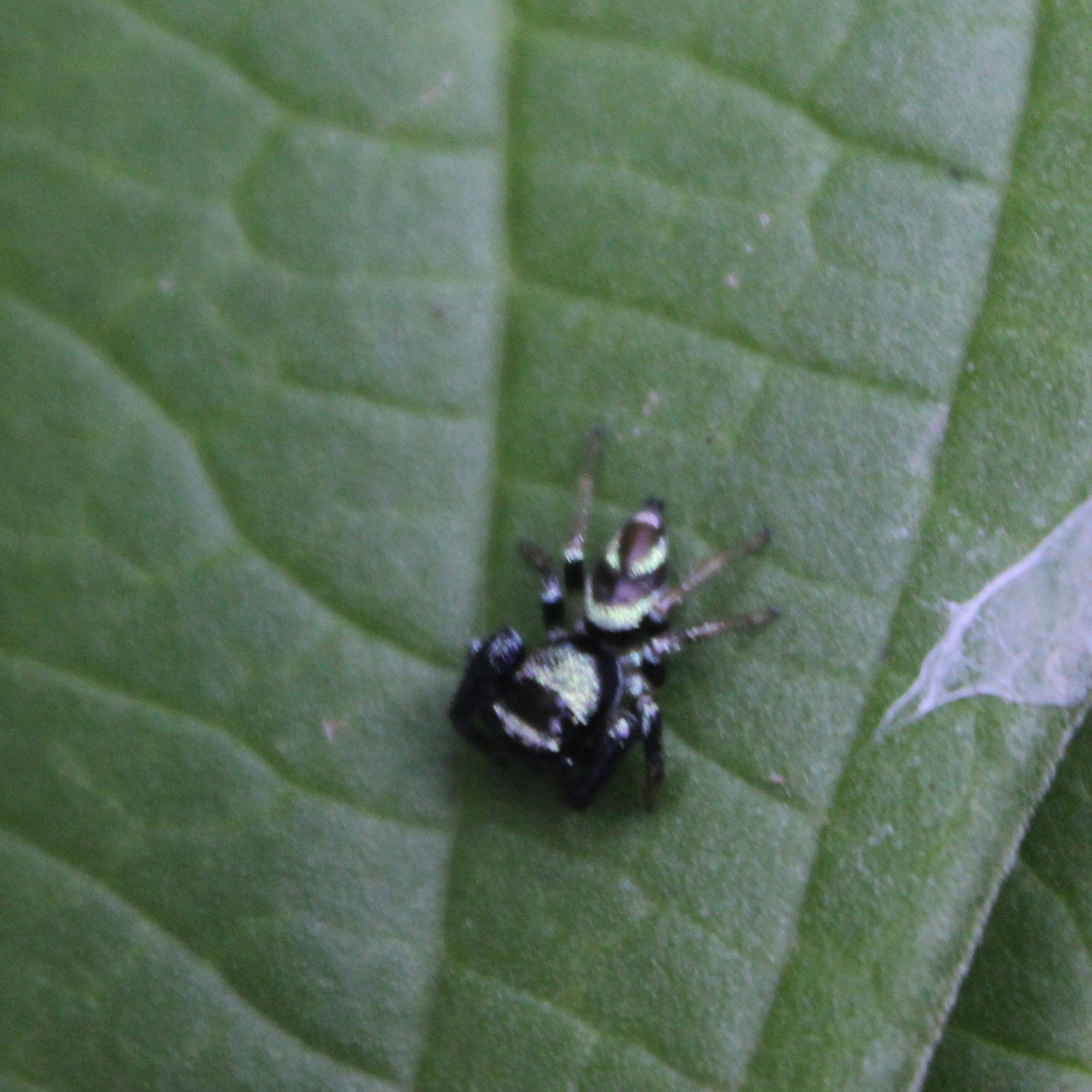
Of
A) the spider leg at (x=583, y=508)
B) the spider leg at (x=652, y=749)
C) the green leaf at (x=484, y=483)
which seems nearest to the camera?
the green leaf at (x=484, y=483)

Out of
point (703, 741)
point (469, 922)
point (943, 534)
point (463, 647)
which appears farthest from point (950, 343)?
point (469, 922)

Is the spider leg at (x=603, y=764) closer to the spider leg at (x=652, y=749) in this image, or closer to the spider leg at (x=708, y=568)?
the spider leg at (x=652, y=749)

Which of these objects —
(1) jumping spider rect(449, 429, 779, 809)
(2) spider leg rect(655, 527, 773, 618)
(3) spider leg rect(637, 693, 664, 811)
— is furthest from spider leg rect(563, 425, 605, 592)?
(3) spider leg rect(637, 693, 664, 811)

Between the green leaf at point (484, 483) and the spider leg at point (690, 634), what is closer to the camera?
the green leaf at point (484, 483)

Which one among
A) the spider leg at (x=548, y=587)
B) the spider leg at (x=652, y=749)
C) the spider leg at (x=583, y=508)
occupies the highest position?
the spider leg at (x=583, y=508)

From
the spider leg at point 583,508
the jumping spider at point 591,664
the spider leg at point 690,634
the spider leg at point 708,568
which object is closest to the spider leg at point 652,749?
the jumping spider at point 591,664

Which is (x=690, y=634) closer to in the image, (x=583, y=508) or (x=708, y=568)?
(x=708, y=568)

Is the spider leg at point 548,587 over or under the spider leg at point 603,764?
over

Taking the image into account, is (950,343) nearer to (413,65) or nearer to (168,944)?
(413,65)
